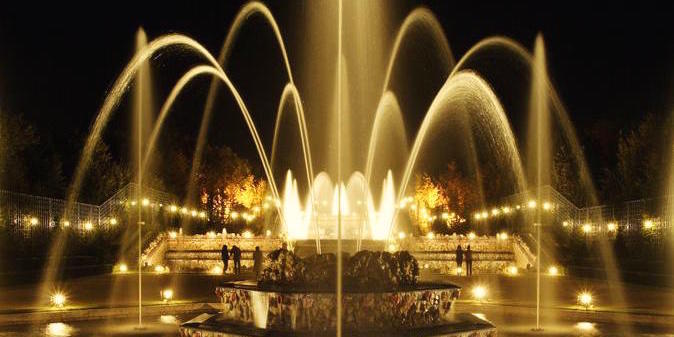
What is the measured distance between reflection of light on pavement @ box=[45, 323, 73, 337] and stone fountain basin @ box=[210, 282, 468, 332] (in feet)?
16.7

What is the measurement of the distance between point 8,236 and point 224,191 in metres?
55.0

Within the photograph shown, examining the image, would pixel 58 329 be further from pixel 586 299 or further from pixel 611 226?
pixel 611 226

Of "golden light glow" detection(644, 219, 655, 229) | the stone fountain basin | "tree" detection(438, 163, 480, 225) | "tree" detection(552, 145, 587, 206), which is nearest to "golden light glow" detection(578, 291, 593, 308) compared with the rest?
the stone fountain basin

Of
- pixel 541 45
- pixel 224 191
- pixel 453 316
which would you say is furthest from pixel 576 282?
pixel 224 191

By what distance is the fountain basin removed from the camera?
→ 13984mm

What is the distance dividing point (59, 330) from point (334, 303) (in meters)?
8.03

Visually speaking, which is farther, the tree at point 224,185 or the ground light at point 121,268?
the tree at point 224,185

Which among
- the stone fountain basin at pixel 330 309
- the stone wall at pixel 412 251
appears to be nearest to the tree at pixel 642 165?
the stone wall at pixel 412 251

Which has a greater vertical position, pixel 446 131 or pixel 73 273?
pixel 446 131

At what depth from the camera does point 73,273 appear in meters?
35.0

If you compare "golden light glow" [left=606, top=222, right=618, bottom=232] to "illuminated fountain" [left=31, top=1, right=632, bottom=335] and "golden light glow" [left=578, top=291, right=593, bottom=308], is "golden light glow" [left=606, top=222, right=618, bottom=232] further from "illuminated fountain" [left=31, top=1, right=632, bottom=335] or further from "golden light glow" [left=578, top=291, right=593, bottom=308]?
"golden light glow" [left=578, top=291, right=593, bottom=308]

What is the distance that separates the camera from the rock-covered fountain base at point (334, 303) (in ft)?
45.9

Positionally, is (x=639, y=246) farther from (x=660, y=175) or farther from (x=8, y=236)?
(x=8, y=236)

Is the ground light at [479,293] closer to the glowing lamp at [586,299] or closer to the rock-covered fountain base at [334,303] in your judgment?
the glowing lamp at [586,299]
